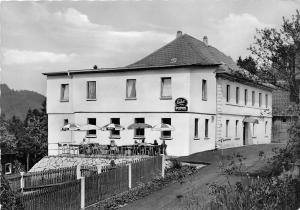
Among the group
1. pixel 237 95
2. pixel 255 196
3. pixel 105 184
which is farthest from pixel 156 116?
pixel 255 196

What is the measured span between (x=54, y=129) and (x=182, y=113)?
38.5 ft

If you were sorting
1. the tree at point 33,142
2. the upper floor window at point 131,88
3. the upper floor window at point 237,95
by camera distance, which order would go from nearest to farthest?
the upper floor window at point 131,88 → the upper floor window at point 237,95 → the tree at point 33,142

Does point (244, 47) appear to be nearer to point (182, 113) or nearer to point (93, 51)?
point (93, 51)

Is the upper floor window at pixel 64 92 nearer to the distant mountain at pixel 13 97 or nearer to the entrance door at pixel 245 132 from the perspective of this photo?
the distant mountain at pixel 13 97

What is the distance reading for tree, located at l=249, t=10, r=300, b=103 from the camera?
1473cm

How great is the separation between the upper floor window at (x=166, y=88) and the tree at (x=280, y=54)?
1557cm

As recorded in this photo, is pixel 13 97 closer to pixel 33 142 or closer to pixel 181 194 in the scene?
pixel 181 194

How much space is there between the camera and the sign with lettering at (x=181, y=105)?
30250 millimetres

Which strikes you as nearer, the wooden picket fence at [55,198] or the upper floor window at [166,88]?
the wooden picket fence at [55,198]

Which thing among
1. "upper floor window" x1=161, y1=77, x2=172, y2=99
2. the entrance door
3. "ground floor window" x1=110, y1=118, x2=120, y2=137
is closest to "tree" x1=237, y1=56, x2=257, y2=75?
"upper floor window" x1=161, y1=77, x2=172, y2=99

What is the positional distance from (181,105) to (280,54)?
50.7ft

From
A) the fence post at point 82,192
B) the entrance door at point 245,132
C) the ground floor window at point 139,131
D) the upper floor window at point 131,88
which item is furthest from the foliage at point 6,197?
the entrance door at point 245,132

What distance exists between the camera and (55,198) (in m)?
12.8

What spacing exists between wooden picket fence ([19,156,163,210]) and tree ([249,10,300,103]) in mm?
6511
